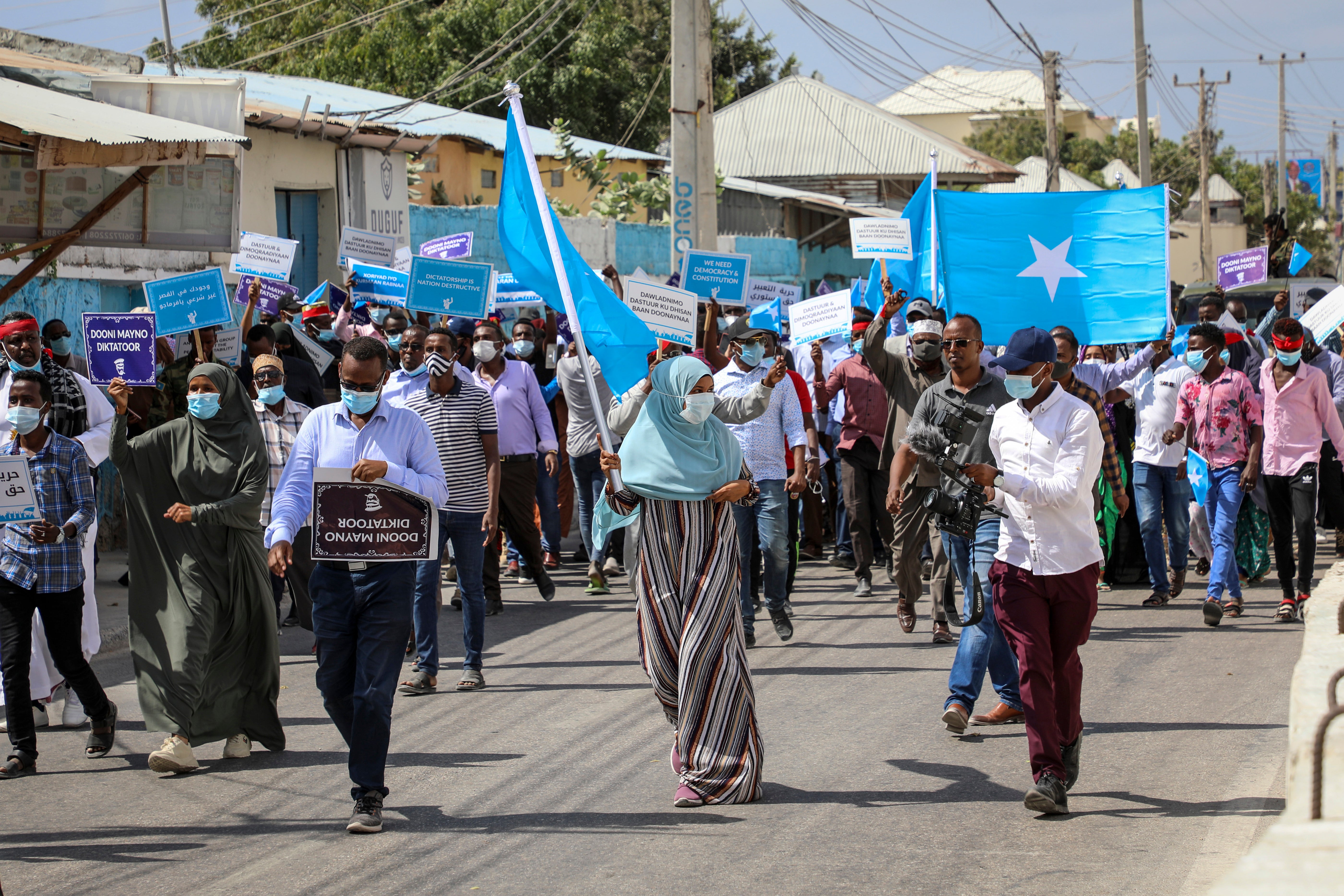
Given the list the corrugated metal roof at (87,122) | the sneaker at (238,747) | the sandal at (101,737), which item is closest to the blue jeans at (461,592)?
the sneaker at (238,747)

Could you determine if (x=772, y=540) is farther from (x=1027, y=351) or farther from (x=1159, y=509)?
(x=1027, y=351)

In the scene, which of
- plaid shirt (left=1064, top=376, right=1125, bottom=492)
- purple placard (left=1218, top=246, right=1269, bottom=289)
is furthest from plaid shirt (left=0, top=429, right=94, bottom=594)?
purple placard (left=1218, top=246, right=1269, bottom=289)

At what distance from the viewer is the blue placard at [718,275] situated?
40.3ft

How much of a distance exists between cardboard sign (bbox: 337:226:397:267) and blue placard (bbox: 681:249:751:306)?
357cm

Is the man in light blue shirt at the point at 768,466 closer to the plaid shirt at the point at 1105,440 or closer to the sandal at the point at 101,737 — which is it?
the plaid shirt at the point at 1105,440

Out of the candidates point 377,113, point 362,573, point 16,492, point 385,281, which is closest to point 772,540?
point 362,573

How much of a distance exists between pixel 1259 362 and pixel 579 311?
6922 millimetres

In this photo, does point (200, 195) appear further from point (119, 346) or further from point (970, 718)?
point (970, 718)

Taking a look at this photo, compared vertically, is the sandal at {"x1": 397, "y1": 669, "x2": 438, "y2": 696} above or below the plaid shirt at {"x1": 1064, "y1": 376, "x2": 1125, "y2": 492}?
below

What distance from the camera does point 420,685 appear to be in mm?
8039

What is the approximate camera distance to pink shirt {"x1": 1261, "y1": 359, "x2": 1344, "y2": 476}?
9.79 meters

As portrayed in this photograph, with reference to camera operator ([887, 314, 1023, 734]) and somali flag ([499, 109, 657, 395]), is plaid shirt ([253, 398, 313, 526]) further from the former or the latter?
camera operator ([887, 314, 1023, 734])

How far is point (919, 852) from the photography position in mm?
5164

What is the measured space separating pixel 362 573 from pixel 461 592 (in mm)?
2780
